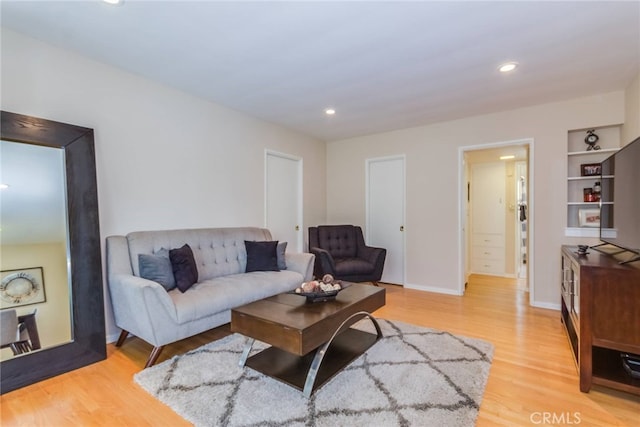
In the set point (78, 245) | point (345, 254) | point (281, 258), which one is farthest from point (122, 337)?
point (345, 254)

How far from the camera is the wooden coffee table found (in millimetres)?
1723

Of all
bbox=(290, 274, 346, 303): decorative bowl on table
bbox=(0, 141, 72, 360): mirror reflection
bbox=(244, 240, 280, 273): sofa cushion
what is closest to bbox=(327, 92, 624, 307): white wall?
bbox=(244, 240, 280, 273): sofa cushion

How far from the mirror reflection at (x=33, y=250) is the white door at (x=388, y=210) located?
3853mm

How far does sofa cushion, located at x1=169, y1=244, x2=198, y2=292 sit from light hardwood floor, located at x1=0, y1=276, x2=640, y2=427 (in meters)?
0.52

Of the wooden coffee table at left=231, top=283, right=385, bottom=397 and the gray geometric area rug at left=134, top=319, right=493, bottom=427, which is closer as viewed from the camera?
the gray geometric area rug at left=134, top=319, right=493, bottom=427

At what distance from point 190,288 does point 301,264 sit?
1274 mm

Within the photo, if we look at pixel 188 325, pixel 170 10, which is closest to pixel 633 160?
pixel 170 10

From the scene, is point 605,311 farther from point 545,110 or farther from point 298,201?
point 298,201

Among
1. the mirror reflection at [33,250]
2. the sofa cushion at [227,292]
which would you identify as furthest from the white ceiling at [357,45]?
the sofa cushion at [227,292]

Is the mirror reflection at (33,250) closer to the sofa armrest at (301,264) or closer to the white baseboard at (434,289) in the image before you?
the sofa armrest at (301,264)

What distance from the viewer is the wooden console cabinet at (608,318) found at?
176 cm

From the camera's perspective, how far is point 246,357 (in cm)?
211

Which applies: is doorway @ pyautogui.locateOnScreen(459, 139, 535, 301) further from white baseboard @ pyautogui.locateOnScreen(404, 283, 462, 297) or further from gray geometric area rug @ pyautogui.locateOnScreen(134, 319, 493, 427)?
gray geometric area rug @ pyautogui.locateOnScreen(134, 319, 493, 427)

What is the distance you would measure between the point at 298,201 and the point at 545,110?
11.1 feet
